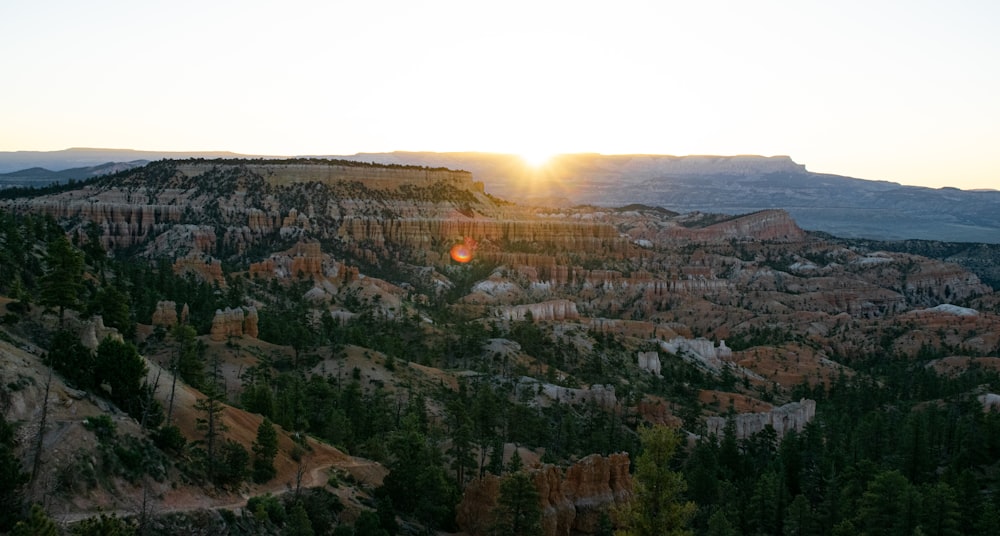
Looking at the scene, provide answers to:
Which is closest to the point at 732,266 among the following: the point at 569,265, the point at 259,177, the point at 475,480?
the point at 569,265

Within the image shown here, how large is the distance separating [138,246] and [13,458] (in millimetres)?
116178

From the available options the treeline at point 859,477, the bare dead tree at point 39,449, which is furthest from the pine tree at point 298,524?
the treeline at point 859,477

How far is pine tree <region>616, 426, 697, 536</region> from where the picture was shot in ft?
103

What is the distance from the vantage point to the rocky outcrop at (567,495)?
48.6 m

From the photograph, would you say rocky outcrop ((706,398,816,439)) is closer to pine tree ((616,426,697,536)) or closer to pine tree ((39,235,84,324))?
pine tree ((616,426,697,536))

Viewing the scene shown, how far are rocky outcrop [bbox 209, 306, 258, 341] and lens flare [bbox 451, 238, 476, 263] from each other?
86195 mm

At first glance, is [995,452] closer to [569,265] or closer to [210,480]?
[210,480]

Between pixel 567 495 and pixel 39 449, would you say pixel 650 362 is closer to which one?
pixel 567 495

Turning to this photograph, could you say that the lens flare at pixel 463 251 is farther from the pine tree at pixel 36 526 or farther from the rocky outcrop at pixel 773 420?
the pine tree at pixel 36 526

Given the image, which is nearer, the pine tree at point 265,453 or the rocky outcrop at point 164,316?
the pine tree at point 265,453

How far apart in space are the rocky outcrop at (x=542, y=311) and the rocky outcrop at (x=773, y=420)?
36.6 m

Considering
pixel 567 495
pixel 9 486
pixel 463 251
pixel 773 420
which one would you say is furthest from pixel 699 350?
pixel 9 486

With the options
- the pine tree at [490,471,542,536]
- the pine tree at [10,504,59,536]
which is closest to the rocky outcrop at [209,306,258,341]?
the pine tree at [490,471,542,536]

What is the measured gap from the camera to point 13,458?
31938 mm
